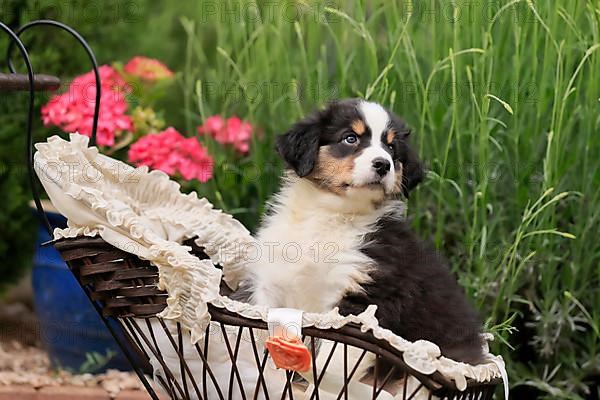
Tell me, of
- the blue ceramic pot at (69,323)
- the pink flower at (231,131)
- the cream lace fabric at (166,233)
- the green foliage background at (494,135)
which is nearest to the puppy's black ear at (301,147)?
the cream lace fabric at (166,233)

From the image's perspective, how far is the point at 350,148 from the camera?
9.24ft

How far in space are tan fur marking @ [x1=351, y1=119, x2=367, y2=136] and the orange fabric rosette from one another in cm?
84

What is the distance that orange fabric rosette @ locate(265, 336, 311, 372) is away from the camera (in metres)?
2.17

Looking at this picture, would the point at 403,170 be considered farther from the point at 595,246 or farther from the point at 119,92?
the point at 119,92

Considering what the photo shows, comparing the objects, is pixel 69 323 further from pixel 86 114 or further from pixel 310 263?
pixel 310 263

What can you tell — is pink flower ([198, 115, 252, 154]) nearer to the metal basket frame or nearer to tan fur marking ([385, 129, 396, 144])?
tan fur marking ([385, 129, 396, 144])

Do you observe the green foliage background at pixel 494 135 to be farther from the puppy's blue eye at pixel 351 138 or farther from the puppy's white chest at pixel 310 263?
the puppy's white chest at pixel 310 263

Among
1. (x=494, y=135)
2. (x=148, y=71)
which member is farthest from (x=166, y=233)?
(x=148, y=71)

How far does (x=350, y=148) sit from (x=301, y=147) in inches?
6.2

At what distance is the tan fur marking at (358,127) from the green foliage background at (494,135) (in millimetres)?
500

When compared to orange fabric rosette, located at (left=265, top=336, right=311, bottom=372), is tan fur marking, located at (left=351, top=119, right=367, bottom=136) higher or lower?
higher

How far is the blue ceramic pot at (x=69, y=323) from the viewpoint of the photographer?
4.04m

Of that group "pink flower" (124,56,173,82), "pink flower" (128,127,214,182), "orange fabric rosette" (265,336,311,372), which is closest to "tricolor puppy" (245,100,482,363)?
"orange fabric rosette" (265,336,311,372)

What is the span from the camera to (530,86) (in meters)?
3.49
